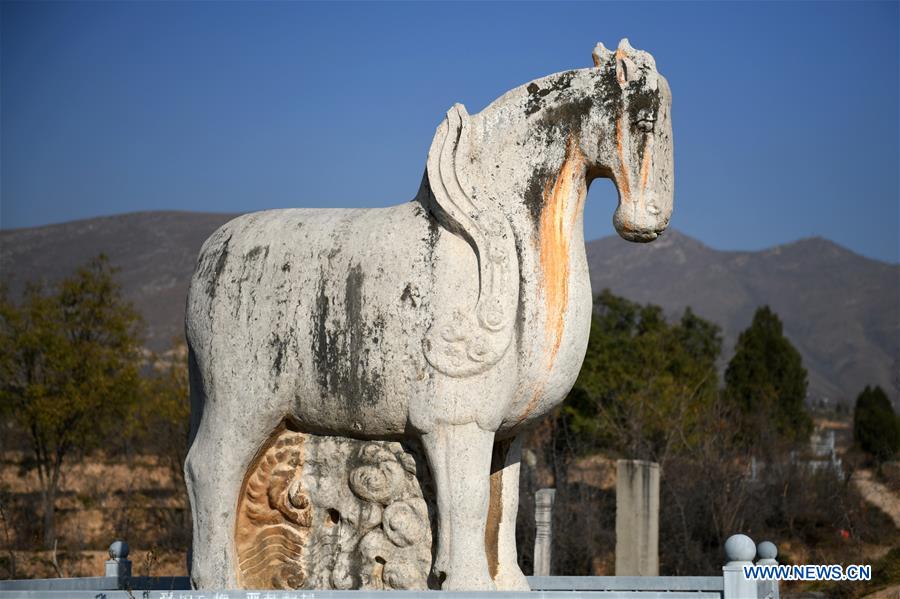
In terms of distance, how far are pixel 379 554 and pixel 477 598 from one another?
1.01 m

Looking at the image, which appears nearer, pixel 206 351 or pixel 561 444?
pixel 206 351

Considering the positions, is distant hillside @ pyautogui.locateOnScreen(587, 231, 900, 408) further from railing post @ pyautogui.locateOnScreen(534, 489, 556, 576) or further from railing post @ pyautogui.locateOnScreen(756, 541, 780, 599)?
railing post @ pyautogui.locateOnScreen(756, 541, 780, 599)

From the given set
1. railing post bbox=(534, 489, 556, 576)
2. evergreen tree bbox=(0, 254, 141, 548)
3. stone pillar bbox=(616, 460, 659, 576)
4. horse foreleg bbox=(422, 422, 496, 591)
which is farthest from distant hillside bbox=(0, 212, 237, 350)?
horse foreleg bbox=(422, 422, 496, 591)

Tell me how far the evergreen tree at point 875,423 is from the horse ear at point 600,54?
85.1 ft

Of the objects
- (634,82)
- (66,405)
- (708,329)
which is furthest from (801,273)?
(634,82)

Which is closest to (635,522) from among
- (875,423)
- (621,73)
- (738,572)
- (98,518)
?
(738,572)

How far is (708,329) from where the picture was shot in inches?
1571

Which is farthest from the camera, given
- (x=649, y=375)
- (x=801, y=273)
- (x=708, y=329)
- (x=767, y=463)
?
(x=801, y=273)

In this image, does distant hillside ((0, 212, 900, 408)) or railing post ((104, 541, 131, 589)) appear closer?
railing post ((104, 541, 131, 589))

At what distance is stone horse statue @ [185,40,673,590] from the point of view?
559cm

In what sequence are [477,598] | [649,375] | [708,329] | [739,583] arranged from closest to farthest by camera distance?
[477,598] < [739,583] < [649,375] < [708,329]

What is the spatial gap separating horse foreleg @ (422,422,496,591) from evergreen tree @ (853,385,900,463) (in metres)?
26.1

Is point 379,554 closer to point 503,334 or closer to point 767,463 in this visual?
point 503,334

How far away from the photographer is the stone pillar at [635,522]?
1470cm
